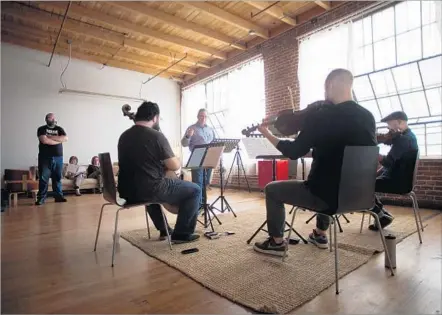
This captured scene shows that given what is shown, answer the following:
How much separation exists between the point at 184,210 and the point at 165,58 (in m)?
5.63

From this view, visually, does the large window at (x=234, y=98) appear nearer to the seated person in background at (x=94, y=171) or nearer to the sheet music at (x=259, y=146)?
the sheet music at (x=259, y=146)

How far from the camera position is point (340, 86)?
171 centimetres

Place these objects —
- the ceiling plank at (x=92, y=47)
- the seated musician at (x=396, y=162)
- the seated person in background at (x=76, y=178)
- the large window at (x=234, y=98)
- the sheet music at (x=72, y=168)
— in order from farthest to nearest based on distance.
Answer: the sheet music at (x=72, y=168) < the seated person in background at (x=76, y=178) < the large window at (x=234, y=98) < the ceiling plank at (x=92, y=47) < the seated musician at (x=396, y=162)

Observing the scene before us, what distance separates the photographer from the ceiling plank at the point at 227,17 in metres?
4.43

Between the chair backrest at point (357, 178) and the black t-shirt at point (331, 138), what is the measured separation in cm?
Result: 4

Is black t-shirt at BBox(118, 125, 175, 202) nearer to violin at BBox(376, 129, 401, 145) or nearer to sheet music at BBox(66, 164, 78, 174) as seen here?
violin at BBox(376, 129, 401, 145)

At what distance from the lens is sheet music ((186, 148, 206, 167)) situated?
2719mm

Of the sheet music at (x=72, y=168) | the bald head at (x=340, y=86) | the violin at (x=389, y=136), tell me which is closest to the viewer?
the bald head at (x=340, y=86)

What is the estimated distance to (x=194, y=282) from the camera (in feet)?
5.31

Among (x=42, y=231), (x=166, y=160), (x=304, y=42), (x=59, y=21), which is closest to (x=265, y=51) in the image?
(x=304, y=42)

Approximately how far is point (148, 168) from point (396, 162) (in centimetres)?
213

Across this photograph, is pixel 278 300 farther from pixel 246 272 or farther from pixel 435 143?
pixel 435 143

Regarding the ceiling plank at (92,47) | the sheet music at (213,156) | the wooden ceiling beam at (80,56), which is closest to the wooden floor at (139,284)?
the sheet music at (213,156)

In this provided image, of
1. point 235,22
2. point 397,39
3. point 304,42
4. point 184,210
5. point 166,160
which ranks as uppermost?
point 235,22
